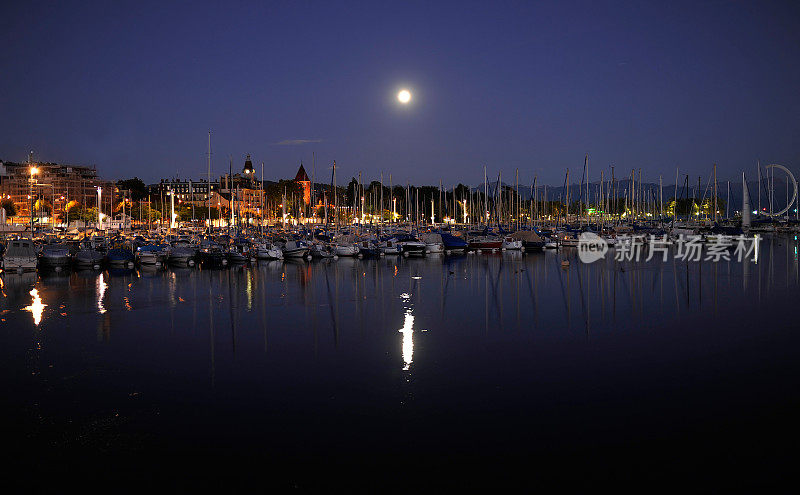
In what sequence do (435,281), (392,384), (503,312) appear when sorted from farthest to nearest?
(435,281)
(503,312)
(392,384)

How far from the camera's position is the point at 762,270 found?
40.8 metres

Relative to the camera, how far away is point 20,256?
44.2 meters

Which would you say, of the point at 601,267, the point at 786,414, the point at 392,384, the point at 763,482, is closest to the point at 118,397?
the point at 392,384

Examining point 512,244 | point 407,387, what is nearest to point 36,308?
point 407,387

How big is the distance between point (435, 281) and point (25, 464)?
27723 mm

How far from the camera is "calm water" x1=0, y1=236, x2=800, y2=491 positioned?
30.1 feet

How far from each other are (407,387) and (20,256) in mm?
40648

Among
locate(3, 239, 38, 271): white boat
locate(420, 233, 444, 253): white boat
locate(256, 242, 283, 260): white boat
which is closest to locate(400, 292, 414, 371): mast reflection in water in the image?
locate(256, 242, 283, 260): white boat

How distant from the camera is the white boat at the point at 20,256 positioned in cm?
4397

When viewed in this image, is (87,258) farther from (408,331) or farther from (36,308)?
(408,331)

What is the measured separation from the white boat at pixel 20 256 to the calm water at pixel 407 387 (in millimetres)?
19359

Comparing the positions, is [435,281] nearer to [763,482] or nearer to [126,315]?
[126,315]

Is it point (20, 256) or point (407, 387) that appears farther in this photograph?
point (20, 256)

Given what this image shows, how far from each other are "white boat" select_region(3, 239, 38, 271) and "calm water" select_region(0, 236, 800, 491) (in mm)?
19359
